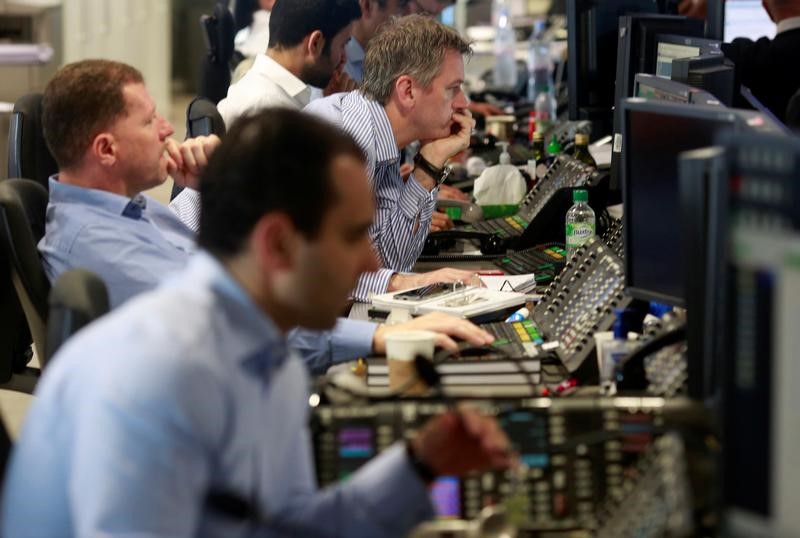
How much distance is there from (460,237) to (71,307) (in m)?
2.08

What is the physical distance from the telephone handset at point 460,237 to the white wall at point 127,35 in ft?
17.9

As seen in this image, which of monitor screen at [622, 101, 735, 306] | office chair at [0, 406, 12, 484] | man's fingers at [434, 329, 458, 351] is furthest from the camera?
man's fingers at [434, 329, 458, 351]

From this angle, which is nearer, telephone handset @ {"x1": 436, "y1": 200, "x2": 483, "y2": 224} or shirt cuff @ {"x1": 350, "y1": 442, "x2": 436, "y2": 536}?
shirt cuff @ {"x1": 350, "y1": 442, "x2": 436, "y2": 536}

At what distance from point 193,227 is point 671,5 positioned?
2.73 metres

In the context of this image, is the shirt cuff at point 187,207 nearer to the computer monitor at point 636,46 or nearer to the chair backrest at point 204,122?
the chair backrest at point 204,122

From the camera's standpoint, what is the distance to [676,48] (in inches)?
141

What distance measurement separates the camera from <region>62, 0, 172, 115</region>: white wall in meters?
9.59

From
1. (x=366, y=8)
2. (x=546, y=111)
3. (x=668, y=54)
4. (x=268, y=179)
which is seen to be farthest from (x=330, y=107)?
(x=546, y=111)

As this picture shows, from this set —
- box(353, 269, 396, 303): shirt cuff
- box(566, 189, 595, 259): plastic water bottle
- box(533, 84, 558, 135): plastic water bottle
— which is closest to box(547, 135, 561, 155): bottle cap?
box(533, 84, 558, 135): plastic water bottle

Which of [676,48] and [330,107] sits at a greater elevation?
[676,48]

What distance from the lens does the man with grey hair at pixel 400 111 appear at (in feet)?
12.1

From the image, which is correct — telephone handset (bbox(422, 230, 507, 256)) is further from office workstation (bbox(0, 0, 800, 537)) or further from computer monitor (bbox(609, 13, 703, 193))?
computer monitor (bbox(609, 13, 703, 193))

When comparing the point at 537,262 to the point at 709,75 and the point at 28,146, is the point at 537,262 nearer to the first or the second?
the point at 709,75

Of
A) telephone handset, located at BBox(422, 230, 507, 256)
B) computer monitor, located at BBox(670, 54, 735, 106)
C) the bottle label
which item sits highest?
computer monitor, located at BBox(670, 54, 735, 106)
